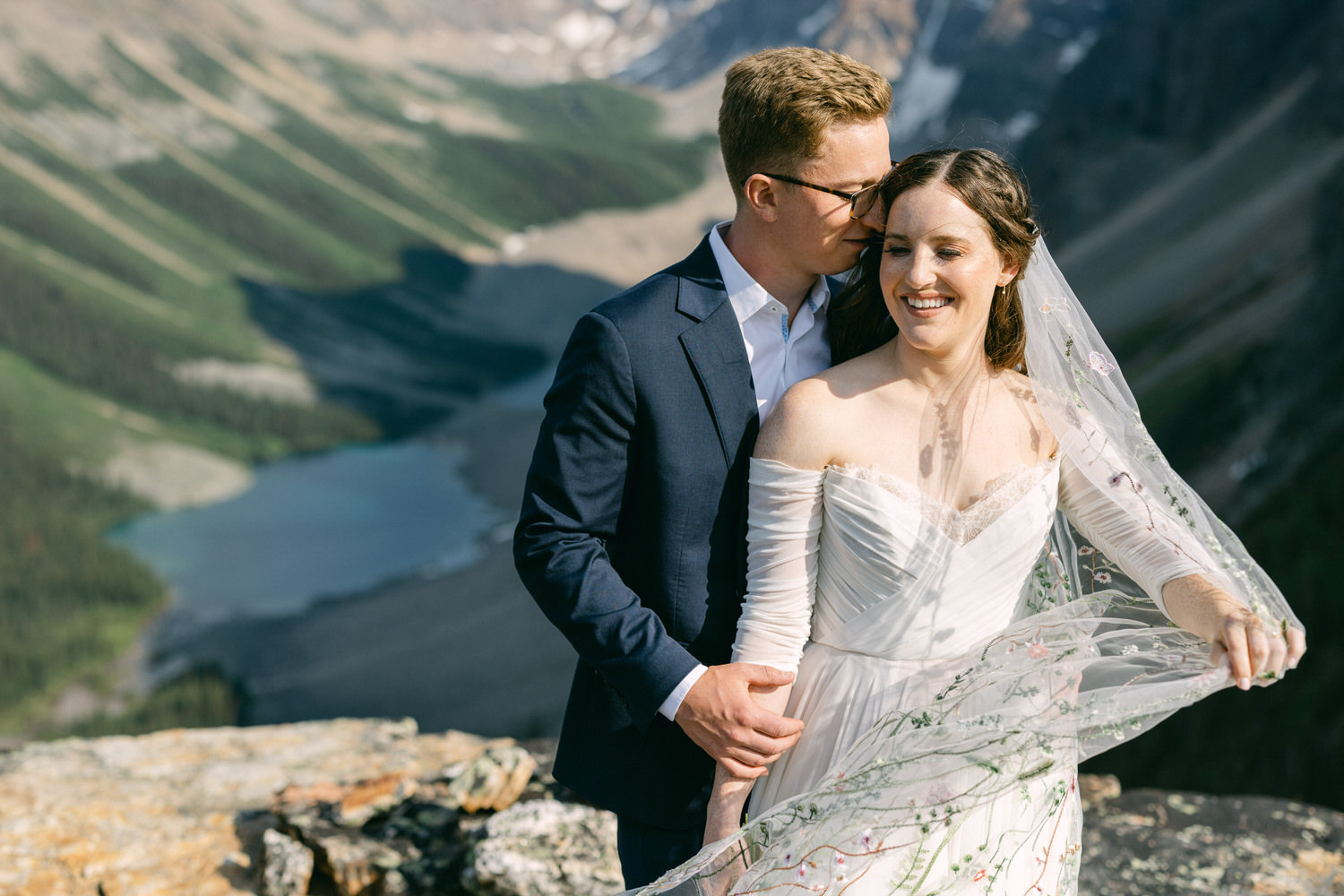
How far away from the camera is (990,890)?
8.46 feet

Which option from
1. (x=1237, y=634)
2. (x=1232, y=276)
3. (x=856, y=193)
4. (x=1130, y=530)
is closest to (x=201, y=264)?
(x=1232, y=276)

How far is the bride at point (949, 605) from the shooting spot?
256 cm

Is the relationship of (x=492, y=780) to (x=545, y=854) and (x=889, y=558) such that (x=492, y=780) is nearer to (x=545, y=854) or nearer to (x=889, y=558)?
(x=545, y=854)

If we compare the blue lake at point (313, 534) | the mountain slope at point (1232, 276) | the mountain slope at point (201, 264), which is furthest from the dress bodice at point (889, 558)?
the blue lake at point (313, 534)

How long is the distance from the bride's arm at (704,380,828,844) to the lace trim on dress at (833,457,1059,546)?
0.37 feet

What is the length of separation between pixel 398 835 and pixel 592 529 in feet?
7.34

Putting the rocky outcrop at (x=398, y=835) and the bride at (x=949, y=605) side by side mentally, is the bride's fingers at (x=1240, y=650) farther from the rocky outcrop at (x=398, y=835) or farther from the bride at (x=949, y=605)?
the rocky outcrop at (x=398, y=835)

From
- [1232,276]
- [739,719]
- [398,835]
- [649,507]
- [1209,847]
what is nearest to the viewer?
[739,719]

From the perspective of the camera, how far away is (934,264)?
259 centimetres

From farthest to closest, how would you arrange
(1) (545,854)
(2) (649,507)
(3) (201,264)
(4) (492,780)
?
(3) (201,264), (4) (492,780), (1) (545,854), (2) (649,507)

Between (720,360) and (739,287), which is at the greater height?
(739,287)

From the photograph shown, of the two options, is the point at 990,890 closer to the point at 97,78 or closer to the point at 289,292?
the point at 289,292

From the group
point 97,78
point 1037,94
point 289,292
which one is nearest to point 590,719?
point 289,292

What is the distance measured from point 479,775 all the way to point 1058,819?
2.58m
